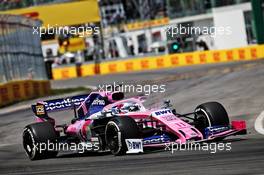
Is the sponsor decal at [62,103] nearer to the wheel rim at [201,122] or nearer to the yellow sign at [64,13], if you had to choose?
the wheel rim at [201,122]

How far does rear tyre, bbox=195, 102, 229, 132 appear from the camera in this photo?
1246cm

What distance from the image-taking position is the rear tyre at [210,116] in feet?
40.9

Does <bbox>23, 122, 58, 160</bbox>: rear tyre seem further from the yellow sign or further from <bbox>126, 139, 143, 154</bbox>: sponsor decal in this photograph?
the yellow sign

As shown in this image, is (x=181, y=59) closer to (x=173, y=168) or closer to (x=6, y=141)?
(x=6, y=141)

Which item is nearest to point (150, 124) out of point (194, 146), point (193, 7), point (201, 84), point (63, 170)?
point (194, 146)

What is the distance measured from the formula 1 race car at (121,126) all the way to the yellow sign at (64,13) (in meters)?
40.6

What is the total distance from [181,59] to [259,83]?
2496 centimetres

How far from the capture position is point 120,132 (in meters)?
11.7

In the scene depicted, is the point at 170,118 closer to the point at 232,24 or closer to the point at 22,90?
the point at 22,90

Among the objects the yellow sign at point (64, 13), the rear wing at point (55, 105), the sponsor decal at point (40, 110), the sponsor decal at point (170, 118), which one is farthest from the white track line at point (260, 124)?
the yellow sign at point (64, 13)

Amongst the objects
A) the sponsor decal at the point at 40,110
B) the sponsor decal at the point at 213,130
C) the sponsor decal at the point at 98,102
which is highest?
the sponsor decal at the point at 98,102

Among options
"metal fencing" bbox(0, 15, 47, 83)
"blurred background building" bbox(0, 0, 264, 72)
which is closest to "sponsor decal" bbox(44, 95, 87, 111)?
"metal fencing" bbox(0, 15, 47, 83)

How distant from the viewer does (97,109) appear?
13.3m

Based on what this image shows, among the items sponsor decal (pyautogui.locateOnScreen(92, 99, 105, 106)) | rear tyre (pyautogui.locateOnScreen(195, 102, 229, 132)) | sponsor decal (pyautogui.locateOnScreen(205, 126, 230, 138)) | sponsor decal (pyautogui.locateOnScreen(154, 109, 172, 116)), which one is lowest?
sponsor decal (pyautogui.locateOnScreen(205, 126, 230, 138))
